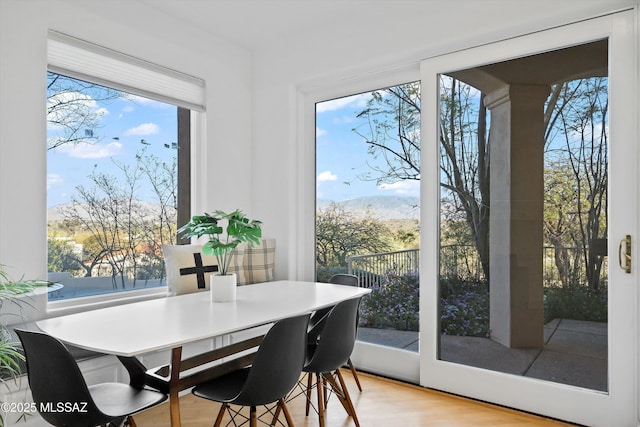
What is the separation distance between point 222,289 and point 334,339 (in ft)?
2.22

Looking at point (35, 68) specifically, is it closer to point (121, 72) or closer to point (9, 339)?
point (121, 72)

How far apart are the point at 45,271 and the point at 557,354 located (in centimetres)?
302

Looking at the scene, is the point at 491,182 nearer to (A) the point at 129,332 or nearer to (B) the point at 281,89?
(B) the point at 281,89

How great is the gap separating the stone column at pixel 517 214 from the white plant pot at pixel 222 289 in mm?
1618

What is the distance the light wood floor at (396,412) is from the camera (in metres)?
2.41

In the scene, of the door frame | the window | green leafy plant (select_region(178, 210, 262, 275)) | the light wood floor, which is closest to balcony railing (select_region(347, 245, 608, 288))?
the door frame

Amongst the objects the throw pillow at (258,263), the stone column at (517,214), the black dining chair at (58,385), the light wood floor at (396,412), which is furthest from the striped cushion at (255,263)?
the black dining chair at (58,385)

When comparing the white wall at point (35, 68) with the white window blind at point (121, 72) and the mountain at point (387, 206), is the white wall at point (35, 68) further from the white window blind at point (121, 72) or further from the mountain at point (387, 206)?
the mountain at point (387, 206)

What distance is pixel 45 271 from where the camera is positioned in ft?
8.17

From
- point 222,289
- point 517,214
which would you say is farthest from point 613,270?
point 222,289

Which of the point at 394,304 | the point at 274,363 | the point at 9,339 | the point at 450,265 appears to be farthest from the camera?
the point at 394,304

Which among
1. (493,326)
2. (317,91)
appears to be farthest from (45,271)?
(493,326)

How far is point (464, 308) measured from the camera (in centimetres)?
280

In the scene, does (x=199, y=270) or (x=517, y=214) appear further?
(x=199, y=270)
